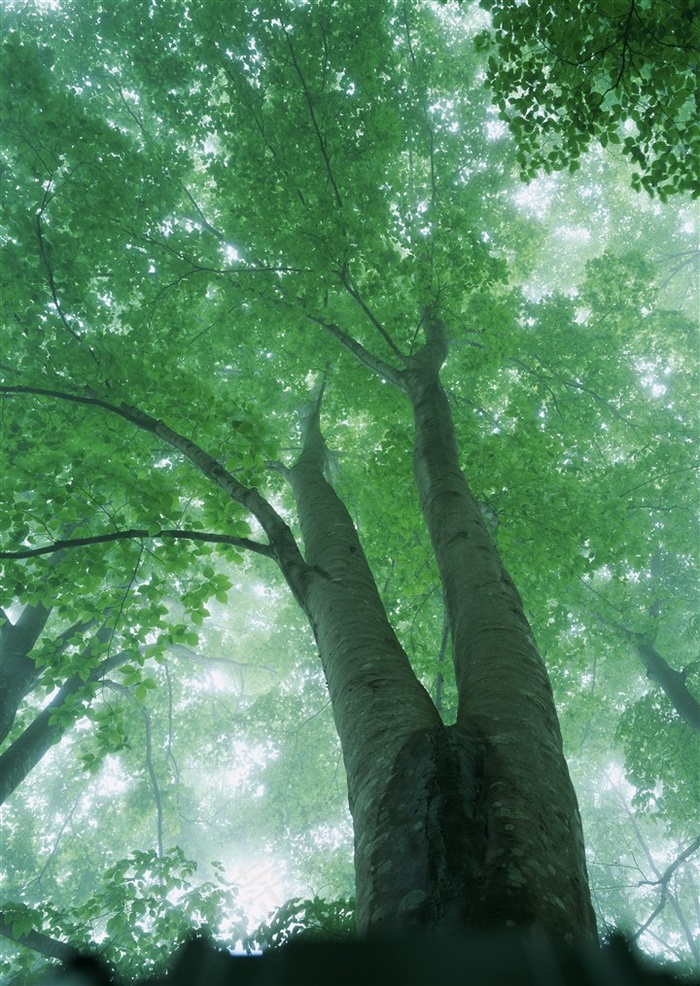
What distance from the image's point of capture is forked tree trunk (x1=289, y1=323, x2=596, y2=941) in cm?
156

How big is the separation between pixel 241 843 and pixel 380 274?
Result: 882 inches

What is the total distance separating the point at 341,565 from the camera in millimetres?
3367

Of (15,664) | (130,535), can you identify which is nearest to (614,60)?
(130,535)

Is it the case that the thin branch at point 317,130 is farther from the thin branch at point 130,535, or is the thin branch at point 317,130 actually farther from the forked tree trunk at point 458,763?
the thin branch at point 130,535

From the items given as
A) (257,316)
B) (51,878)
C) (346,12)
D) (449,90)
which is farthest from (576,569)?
(51,878)

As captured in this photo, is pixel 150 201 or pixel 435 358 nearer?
pixel 435 358

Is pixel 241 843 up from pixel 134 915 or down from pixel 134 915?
up

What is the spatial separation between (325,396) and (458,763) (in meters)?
7.59

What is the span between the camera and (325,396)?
29.8ft

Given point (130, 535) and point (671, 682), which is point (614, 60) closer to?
point (130, 535)

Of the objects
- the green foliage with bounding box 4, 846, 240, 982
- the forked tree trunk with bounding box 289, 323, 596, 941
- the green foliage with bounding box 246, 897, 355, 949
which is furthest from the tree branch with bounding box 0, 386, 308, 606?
the green foliage with bounding box 4, 846, 240, 982

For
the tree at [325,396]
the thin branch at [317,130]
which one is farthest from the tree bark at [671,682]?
the thin branch at [317,130]

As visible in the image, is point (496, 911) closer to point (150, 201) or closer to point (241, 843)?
point (150, 201)

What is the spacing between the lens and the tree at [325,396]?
2.01 metres
